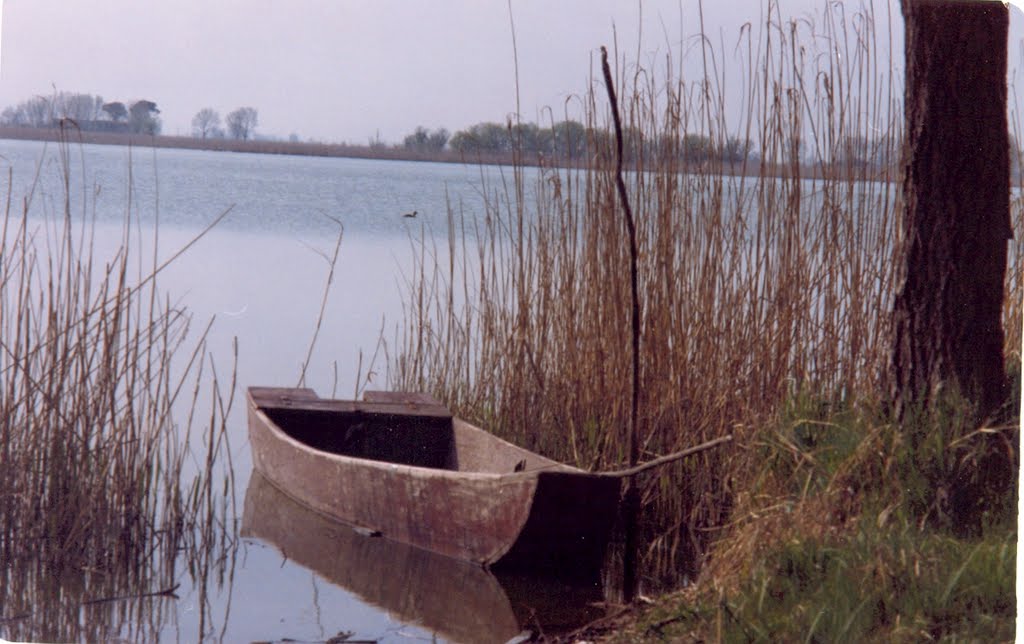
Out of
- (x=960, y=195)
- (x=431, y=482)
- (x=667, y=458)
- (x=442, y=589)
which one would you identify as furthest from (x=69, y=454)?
(x=960, y=195)

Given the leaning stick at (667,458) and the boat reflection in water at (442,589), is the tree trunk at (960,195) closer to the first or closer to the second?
the leaning stick at (667,458)

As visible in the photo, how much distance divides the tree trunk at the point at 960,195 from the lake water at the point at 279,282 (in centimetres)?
132

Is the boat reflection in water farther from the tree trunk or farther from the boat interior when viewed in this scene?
the tree trunk

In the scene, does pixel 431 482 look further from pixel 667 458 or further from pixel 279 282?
pixel 279 282

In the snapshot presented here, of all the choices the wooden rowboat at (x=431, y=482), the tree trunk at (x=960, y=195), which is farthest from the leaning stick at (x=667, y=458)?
the tree trunk at (x=960, y=195)

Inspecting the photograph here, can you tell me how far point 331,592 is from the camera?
354 cm

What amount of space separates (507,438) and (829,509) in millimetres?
1881

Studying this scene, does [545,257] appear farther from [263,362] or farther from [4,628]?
[263,362]

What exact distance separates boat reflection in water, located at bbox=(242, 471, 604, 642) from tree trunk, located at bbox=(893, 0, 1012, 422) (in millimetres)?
1062

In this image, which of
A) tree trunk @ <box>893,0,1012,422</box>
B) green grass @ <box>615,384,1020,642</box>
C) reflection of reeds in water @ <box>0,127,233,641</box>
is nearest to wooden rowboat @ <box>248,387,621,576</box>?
green grass @ <box>615,384,1020,642</box>

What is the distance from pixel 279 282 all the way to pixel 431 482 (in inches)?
242

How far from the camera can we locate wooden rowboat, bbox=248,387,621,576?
9.87 feet

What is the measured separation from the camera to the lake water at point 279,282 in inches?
130

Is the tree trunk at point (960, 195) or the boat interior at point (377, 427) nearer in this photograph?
the tree trunk at point (960, 195)
